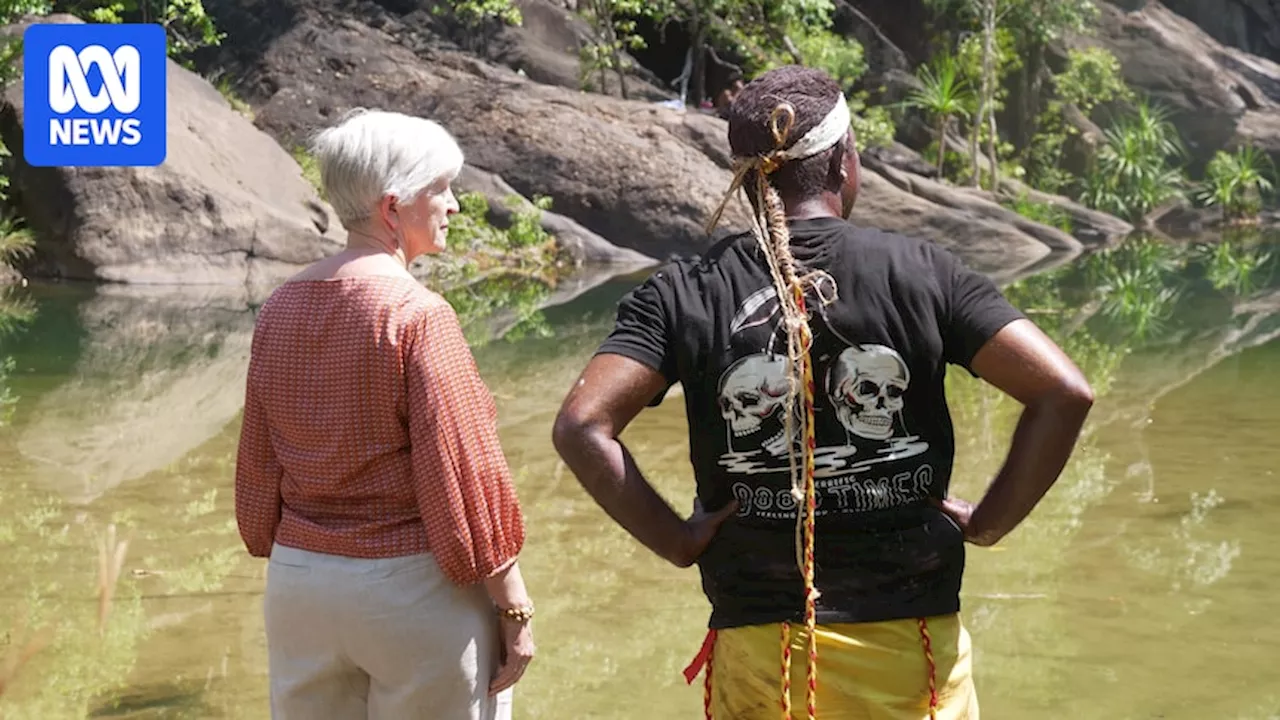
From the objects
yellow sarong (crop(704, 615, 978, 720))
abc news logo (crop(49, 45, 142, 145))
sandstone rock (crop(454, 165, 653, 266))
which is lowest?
sandstone rock (crop(454, 165, 653, 266))

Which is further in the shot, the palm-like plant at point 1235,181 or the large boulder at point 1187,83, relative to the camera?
the large boulder at point 1187,83

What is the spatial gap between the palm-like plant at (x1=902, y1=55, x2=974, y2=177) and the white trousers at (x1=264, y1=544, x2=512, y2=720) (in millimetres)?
21908

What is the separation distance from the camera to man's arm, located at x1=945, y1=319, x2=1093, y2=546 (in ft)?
6.77

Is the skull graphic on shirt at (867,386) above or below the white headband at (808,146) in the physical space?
below

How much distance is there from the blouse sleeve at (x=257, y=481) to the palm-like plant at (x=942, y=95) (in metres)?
21.8

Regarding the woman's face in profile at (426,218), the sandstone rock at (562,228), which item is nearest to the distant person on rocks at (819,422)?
the woman's face in profile at (426,218)

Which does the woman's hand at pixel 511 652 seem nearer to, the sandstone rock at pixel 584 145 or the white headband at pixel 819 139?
the white headband at pixel 819 139

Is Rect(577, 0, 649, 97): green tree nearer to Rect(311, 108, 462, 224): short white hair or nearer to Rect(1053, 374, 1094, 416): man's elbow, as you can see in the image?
Rect(311, 108, 462, 224): short white hair

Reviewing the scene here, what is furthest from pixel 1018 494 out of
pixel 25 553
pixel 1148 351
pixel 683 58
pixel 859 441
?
pixel 683 58

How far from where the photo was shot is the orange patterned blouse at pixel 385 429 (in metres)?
2.30

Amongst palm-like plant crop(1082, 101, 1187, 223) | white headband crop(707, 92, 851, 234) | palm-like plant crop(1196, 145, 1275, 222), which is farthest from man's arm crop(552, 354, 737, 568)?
palm-like plant crop(1196, 145, 1275, 222)

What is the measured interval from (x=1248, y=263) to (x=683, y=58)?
10.5 metres

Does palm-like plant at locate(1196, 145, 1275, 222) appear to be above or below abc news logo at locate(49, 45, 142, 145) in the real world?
below

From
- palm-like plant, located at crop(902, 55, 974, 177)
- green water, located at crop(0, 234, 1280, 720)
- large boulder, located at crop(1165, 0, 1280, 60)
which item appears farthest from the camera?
large boulder, located at crop(1165, 0, 1280, 60)
